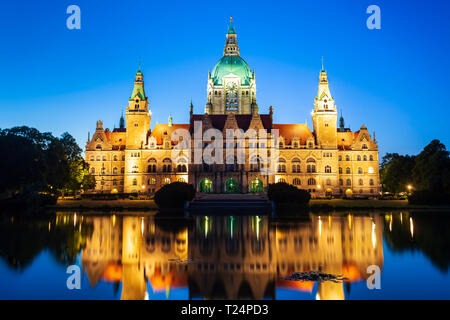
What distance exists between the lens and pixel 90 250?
56.7 feet

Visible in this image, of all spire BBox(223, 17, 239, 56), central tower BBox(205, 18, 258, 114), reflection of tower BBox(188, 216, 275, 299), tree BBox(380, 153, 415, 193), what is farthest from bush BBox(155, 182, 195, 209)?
spire BBox(223, 17, 239, 56)

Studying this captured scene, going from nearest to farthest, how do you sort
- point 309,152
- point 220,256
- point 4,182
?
1. point 220,256
2. point 4,182
3. point 309,152

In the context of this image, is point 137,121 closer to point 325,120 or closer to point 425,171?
point 325,120

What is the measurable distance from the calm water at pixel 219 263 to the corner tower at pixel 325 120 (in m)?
59.7

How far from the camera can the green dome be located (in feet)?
326

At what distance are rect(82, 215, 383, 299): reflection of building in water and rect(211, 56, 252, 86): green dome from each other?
79578 mm

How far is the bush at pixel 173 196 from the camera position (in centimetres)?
4650

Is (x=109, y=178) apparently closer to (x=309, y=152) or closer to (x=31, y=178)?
(x=31, y=178)

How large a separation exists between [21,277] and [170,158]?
69.8 metres

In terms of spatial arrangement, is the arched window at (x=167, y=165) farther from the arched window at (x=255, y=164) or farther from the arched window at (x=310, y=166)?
the arched window at (x=310, y=166)

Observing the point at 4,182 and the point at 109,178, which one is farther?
the point at 109,178

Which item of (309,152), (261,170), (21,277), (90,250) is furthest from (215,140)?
(21,277)

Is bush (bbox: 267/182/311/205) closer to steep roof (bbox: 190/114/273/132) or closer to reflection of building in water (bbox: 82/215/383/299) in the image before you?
reflection of building in water (bbox: 82/215/383/299)

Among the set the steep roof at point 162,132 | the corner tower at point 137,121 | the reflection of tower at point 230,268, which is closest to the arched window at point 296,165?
the steep roof at point 162,132
